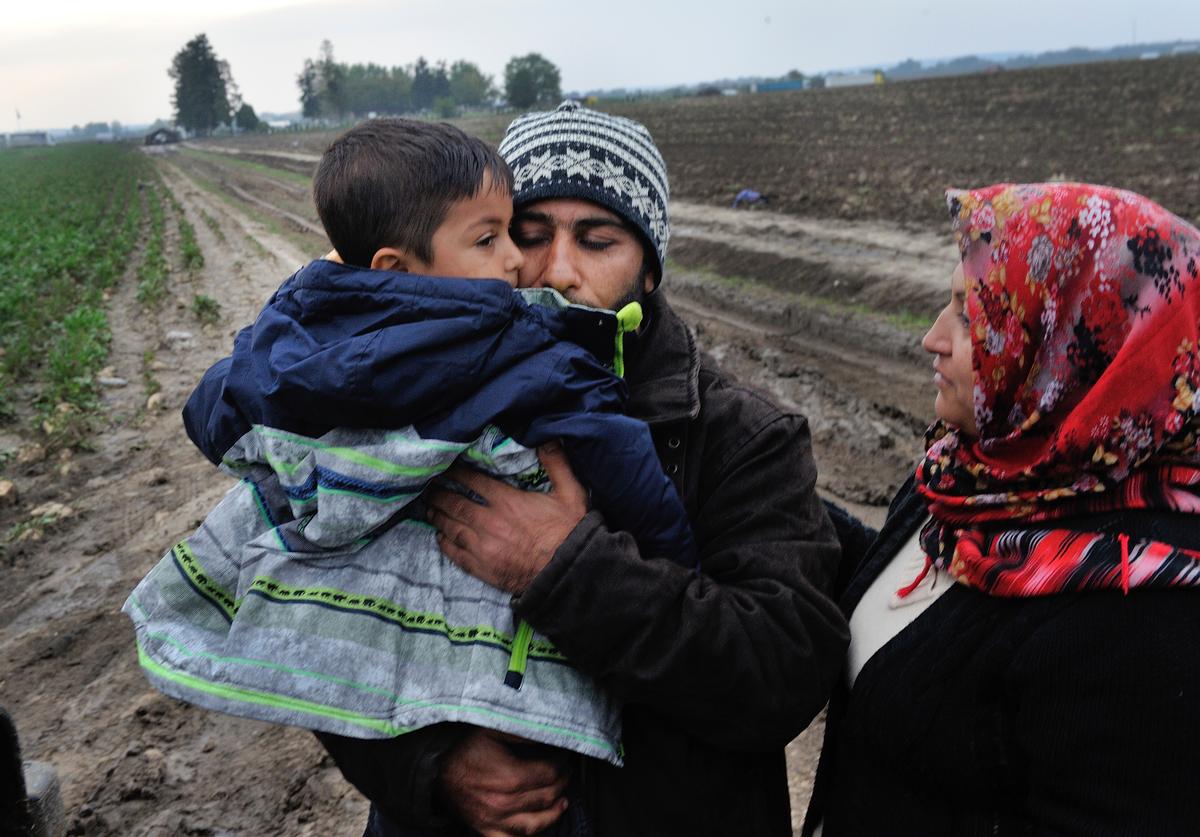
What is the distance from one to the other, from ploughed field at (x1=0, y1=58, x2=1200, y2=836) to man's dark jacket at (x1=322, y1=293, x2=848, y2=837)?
1.88 feet

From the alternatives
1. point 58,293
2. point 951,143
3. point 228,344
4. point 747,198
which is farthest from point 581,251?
point 951,143

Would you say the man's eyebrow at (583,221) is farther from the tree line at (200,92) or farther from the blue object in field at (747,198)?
the tree line at (200,92)

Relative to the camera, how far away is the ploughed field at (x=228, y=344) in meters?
3.34

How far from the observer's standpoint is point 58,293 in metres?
12.0

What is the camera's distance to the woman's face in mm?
1535

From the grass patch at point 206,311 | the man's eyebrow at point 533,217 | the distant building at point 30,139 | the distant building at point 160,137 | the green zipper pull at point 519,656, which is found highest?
the distant building at point 30,139

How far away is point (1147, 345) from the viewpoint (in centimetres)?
128

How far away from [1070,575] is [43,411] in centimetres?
783

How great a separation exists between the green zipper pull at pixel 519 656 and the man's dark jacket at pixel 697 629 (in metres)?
0.05

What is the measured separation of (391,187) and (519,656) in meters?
0.84

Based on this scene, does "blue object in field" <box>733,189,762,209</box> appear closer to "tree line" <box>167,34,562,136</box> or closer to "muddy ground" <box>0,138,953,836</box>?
"muddy ground" <box>0,138,953,836</box>

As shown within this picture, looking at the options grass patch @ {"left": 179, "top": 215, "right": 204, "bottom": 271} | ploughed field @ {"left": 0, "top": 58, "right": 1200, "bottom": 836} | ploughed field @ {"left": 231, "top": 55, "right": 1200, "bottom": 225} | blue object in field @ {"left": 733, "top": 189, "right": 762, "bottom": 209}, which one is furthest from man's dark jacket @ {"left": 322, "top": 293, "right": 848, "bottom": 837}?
grass patch @ {"left": 179, "top": 215, "right": 204, "bottom": 271}

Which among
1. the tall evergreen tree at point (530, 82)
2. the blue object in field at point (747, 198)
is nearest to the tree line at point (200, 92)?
the tall evergreen tree at point (530, 82)

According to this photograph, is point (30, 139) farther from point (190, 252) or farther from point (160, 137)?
point (190, 252)
